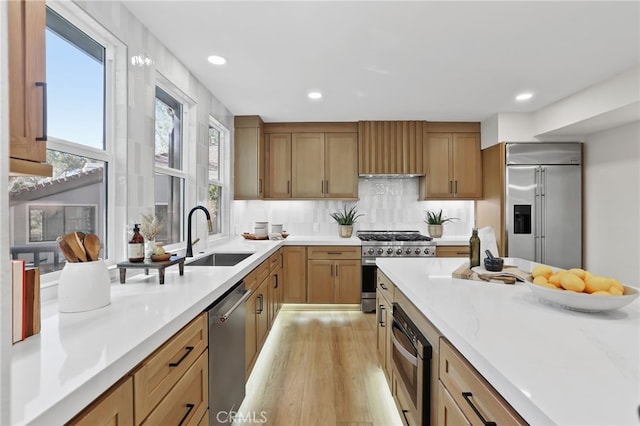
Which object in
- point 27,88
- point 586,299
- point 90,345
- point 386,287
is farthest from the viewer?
point 386,287

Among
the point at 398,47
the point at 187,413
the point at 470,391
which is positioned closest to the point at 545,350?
the point at 470,391

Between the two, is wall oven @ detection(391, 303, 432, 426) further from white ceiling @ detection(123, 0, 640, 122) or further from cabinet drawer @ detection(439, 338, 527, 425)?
white ceiling @ detection(123, 0, 640, 122)

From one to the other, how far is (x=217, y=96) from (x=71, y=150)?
2089mm

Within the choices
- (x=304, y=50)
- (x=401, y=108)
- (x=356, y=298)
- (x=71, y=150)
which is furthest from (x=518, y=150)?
(x=71, y=150)

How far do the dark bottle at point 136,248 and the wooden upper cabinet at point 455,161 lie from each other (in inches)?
144

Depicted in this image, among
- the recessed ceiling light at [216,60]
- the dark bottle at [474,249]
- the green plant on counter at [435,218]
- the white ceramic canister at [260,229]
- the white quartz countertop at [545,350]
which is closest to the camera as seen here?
the white quartz countertop at [545,350]

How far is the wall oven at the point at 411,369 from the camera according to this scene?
1.24 m

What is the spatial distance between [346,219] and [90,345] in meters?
3.70

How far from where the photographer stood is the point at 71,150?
4.96 feet

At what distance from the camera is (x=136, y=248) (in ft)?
5.23

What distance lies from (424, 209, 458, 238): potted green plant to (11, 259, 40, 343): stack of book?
430cm

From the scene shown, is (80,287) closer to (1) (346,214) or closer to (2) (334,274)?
(2) (334,274)

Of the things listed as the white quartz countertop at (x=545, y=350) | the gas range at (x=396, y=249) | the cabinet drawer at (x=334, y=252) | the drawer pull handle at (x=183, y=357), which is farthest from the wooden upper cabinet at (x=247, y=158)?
the white quartz countertop at (x=545, y=350)

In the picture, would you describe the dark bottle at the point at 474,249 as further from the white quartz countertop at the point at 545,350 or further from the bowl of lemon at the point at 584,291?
the bowl of lemon at the point at 584,291
